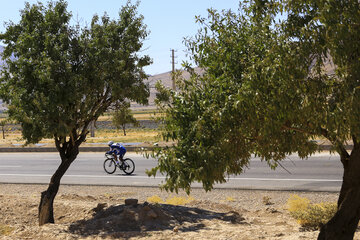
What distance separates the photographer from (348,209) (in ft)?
23.4

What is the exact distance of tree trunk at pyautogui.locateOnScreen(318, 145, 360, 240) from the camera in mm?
7013

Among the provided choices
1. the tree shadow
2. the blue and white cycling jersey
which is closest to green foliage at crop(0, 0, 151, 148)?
the tree shadow

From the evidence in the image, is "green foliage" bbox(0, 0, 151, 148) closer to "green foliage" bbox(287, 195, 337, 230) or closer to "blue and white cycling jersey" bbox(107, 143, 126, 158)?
"green foliage" bbox(287, 195, 337, 230)

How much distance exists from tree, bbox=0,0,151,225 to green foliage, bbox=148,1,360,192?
3777 millimetres

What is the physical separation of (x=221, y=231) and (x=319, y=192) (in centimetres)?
531

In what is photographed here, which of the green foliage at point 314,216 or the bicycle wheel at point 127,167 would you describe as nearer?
the green foliage at point 314,216

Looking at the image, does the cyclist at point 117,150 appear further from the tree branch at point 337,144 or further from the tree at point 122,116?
the tree branch at point 337,144

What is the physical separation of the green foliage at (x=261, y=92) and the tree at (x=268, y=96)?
0.04ft

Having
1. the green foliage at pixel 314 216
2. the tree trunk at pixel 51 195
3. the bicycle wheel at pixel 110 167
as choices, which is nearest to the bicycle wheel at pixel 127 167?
the bicycle wheel at pixel 110 167

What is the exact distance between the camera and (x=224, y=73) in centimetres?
593

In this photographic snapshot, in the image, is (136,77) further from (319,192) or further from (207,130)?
(319,192)

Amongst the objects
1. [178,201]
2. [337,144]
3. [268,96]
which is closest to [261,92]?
[268,96]

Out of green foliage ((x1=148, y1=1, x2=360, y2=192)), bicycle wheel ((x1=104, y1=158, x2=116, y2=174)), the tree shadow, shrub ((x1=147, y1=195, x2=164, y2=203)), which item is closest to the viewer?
green foliage ((x1=148, y1=1, x2=360, y2=192))

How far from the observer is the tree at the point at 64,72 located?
980 centimetres
